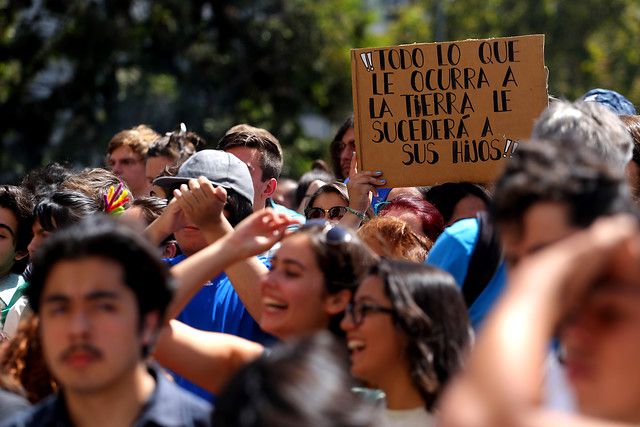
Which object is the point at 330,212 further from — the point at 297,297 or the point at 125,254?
the point at 125,254

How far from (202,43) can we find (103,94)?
2.55m

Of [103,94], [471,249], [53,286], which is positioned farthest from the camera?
[103,94]

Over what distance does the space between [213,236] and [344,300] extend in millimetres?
686

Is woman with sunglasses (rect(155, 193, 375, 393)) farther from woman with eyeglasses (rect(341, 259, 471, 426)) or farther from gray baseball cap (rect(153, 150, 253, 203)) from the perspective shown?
gray baseball cap (rect(153, 150, 253, 203))

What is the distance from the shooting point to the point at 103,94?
2458 cm

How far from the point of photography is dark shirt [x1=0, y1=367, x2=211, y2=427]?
11.2ft

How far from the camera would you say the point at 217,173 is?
5504 mm

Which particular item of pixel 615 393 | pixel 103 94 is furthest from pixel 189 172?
pixel 103 94

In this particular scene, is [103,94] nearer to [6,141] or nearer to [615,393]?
[6,141]

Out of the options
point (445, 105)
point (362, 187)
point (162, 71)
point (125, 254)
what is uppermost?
point (445, 105)

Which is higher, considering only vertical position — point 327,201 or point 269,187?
point 269,187

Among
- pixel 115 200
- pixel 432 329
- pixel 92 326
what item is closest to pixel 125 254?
pixel 92 326

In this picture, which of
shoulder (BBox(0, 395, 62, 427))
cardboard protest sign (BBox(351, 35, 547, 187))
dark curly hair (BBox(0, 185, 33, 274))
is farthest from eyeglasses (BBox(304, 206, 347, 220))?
shoulder (BBox(0, 395, 62, 427))

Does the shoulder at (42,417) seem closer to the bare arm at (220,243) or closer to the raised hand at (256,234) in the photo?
the bare arm at (220,243)
